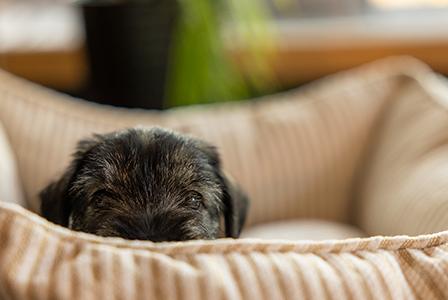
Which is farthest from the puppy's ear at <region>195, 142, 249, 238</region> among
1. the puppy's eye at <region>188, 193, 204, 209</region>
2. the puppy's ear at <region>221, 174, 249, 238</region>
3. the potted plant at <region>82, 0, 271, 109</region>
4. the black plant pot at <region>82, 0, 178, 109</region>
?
the black plant pot at <region>82, 0, 178, 109</region>

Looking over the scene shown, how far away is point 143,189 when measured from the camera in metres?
1.23

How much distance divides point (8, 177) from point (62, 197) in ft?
1.23

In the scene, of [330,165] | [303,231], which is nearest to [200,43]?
[330,165]

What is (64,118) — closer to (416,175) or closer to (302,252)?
(416,175)

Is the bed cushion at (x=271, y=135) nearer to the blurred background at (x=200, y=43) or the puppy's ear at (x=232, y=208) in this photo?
the puppy's ear at (x=232, y=208)

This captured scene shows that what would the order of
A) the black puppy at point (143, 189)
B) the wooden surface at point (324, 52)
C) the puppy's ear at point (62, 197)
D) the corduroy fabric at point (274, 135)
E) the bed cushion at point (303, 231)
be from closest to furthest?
the black puppy at point (143, 189), the puppy's ear at point (62, 197), the bed cushion at point (303, 231), the corduroy fabric at point (274, 135), the wooden surface at point (324, 52)

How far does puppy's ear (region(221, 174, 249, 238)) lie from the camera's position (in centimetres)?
148

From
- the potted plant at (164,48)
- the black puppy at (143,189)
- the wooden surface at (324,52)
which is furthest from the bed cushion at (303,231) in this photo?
the wooden surface at (324,52)

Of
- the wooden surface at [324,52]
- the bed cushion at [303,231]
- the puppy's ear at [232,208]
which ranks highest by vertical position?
the puppy's ear at [232,208]

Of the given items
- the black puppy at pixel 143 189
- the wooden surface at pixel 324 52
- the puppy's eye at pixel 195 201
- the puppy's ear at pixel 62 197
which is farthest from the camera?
the wooden surface at pixel 324 52

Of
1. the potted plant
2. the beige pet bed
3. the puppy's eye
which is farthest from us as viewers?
the potted plant

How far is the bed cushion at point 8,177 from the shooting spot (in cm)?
166

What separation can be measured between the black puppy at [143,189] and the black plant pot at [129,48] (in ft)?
4.28

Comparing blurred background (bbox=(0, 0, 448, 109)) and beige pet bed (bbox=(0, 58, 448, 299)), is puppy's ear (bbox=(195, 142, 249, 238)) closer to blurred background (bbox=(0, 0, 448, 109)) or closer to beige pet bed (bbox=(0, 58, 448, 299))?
beige pet bed (bbox=(0, 58, 448, 299))
